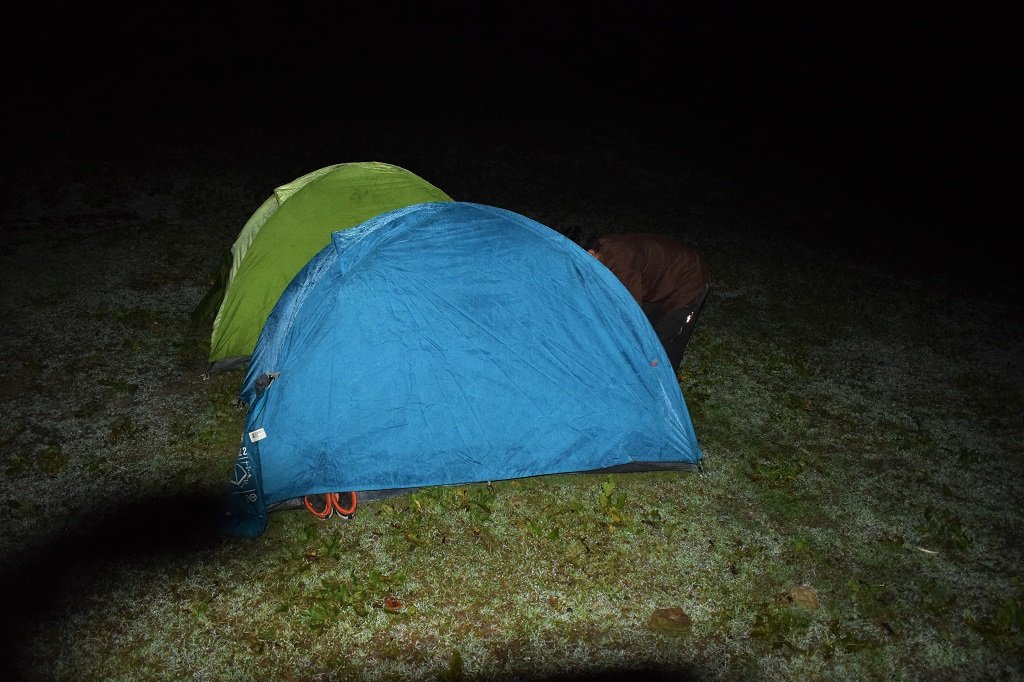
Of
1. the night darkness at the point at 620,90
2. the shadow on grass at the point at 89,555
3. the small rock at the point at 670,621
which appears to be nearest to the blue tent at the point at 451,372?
the shadow on grass at the point at 89,555

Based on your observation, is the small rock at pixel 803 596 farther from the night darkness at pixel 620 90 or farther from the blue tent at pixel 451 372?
the night darkness at pixel 620 90

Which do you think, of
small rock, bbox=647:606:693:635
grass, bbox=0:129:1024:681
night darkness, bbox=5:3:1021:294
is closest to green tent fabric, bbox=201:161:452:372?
grass, bbox=0:129:1024:681

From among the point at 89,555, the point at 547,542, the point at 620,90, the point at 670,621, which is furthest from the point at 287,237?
the point at 620,90

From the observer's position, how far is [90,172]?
423 inches

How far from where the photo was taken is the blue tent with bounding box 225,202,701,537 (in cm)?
471

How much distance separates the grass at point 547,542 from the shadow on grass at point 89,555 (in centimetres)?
1

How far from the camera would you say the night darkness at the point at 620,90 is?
482 inches

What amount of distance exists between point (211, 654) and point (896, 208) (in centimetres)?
1143

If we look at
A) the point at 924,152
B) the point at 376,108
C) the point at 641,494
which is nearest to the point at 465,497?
the point at 641,494

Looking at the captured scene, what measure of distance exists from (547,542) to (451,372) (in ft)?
4.06

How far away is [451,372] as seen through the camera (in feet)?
15.7

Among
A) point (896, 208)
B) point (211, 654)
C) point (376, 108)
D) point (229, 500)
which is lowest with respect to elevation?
point (211, 654)

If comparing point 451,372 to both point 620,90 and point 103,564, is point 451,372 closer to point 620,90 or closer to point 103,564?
point 103,564

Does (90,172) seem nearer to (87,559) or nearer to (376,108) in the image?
(376,108)
